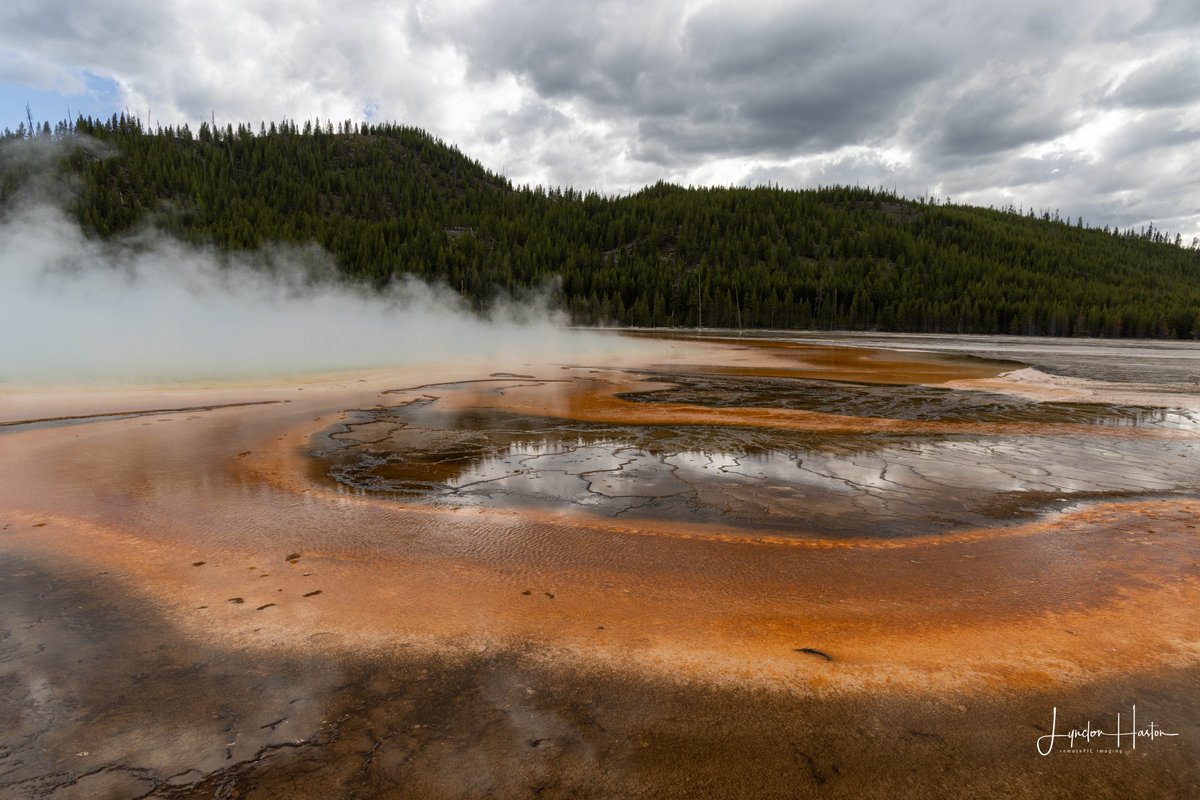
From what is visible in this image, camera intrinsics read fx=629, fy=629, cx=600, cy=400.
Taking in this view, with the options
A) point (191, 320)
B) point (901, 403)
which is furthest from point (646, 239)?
point (901, 403)

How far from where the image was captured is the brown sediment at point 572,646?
119 inches

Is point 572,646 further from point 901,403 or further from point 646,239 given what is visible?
point 646,239

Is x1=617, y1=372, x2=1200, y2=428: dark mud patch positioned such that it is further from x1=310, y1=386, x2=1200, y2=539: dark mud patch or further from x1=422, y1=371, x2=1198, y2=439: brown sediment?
x1=422, y1=371, x2=1198, y2=439: brown sediment

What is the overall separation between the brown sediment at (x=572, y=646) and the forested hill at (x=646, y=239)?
266ft

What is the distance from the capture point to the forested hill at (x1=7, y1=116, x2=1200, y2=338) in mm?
86375

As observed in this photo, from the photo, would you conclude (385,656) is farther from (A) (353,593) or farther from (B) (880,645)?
(B) (880,645)

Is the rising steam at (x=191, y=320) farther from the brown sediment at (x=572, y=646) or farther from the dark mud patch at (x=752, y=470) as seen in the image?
the brown sediment at (x=572, y=646)

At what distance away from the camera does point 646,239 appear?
118625 millimetres

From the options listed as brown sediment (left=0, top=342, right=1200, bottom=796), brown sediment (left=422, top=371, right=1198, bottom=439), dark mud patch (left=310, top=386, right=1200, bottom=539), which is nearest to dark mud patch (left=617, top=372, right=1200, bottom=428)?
dark mud patch (left=310, top=386, right=1200, bottom=539)

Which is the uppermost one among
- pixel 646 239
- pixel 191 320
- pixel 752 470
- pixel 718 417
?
pixel 646 239

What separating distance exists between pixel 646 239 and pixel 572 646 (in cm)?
11916

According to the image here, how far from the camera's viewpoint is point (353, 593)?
497 cm

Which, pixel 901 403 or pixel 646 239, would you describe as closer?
pixel 901 403

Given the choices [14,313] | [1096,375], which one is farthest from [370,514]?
[14,313]
